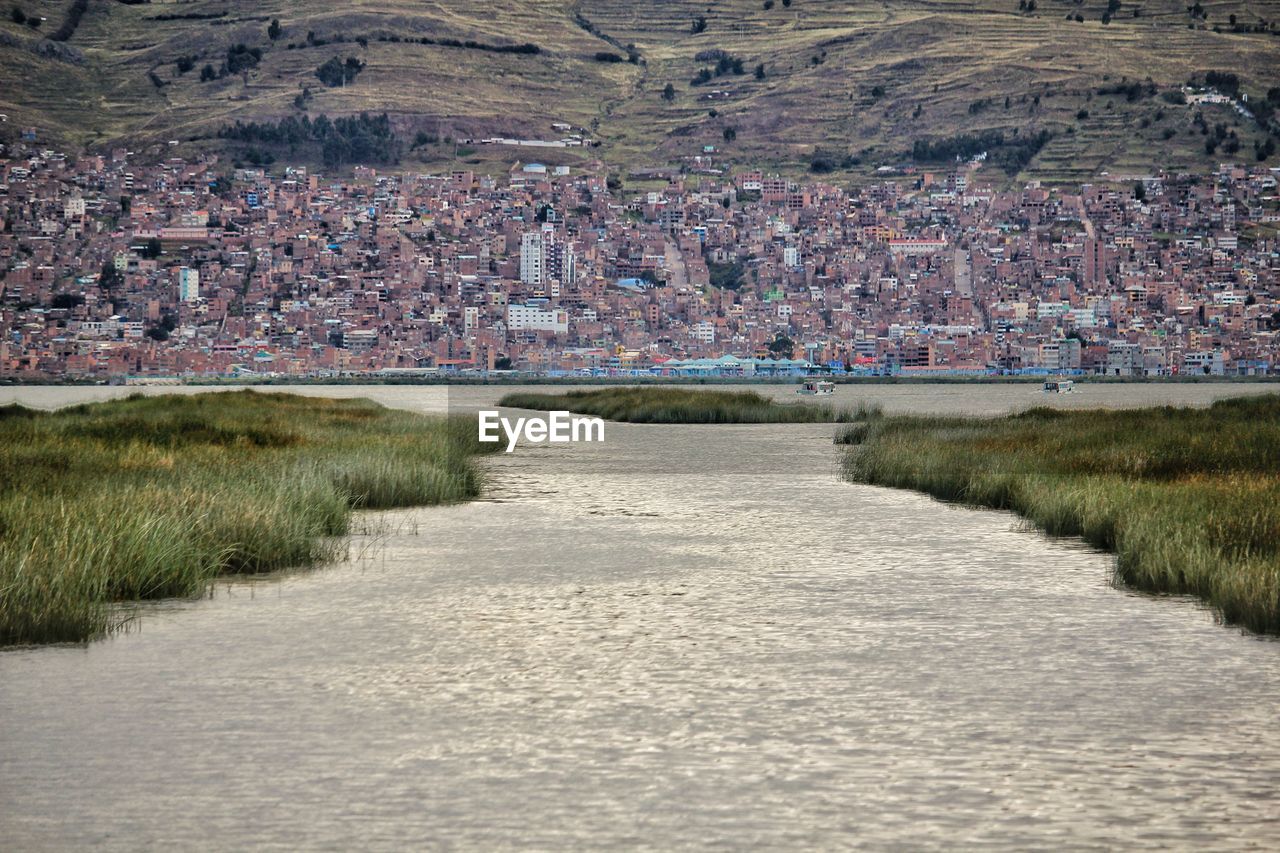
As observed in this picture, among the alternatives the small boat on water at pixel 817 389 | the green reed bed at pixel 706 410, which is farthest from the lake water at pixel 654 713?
the small boat on water at pixel 817 389

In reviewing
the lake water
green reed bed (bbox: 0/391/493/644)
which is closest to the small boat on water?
green reed bed (bbox: 0/391/493/644)

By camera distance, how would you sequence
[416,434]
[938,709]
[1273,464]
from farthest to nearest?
[416,434], [1273,464], [938,709]

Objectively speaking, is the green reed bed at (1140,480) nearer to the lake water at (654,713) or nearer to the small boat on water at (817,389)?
the lake water at (654,713)

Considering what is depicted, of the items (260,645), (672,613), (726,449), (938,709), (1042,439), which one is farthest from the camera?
(726,449)

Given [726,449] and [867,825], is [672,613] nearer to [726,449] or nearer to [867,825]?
[867,825]

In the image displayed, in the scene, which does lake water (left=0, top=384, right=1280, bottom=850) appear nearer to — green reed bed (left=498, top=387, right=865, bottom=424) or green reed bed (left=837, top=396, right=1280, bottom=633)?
green reed bed (left=837, top=396, right=1280, bottom=633)

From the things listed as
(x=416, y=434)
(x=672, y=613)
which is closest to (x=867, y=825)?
(x=672, y=613)

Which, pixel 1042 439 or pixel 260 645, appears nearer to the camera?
pixel 260 645
